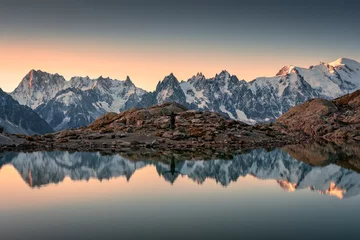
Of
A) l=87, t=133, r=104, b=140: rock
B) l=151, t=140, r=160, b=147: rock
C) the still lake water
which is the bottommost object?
the still lake water

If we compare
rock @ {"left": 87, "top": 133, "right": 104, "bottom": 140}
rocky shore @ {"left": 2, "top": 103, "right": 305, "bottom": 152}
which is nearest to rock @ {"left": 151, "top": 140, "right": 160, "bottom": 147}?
rocky shore @ {"left": 2, "top": 103, "right": 305, "bottom": 152}

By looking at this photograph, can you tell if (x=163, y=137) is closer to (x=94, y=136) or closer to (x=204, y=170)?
(x=94, y=136)

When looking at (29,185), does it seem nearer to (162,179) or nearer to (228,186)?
(162,179)

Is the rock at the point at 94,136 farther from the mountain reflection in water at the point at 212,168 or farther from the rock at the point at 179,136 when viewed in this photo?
the mountain reflection in water at the point at 212,168

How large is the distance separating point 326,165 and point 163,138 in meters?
71.7

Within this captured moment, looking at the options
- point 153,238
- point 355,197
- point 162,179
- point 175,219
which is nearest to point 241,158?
point 162,179

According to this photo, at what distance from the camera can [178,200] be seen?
58.0 metres

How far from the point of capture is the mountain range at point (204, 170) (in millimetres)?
75088

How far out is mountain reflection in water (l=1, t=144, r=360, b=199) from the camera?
7619cm

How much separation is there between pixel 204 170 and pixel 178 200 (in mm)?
33847

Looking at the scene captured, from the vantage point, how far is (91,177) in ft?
271

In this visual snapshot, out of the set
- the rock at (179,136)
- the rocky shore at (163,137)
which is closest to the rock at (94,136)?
the rocky shore at (163,137)

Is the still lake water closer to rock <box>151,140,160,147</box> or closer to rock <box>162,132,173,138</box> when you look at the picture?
rock <box>151,140,160,147</box>

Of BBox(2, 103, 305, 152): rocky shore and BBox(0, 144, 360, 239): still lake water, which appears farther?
BBox(2, 103, 305, 152): rocky shore
